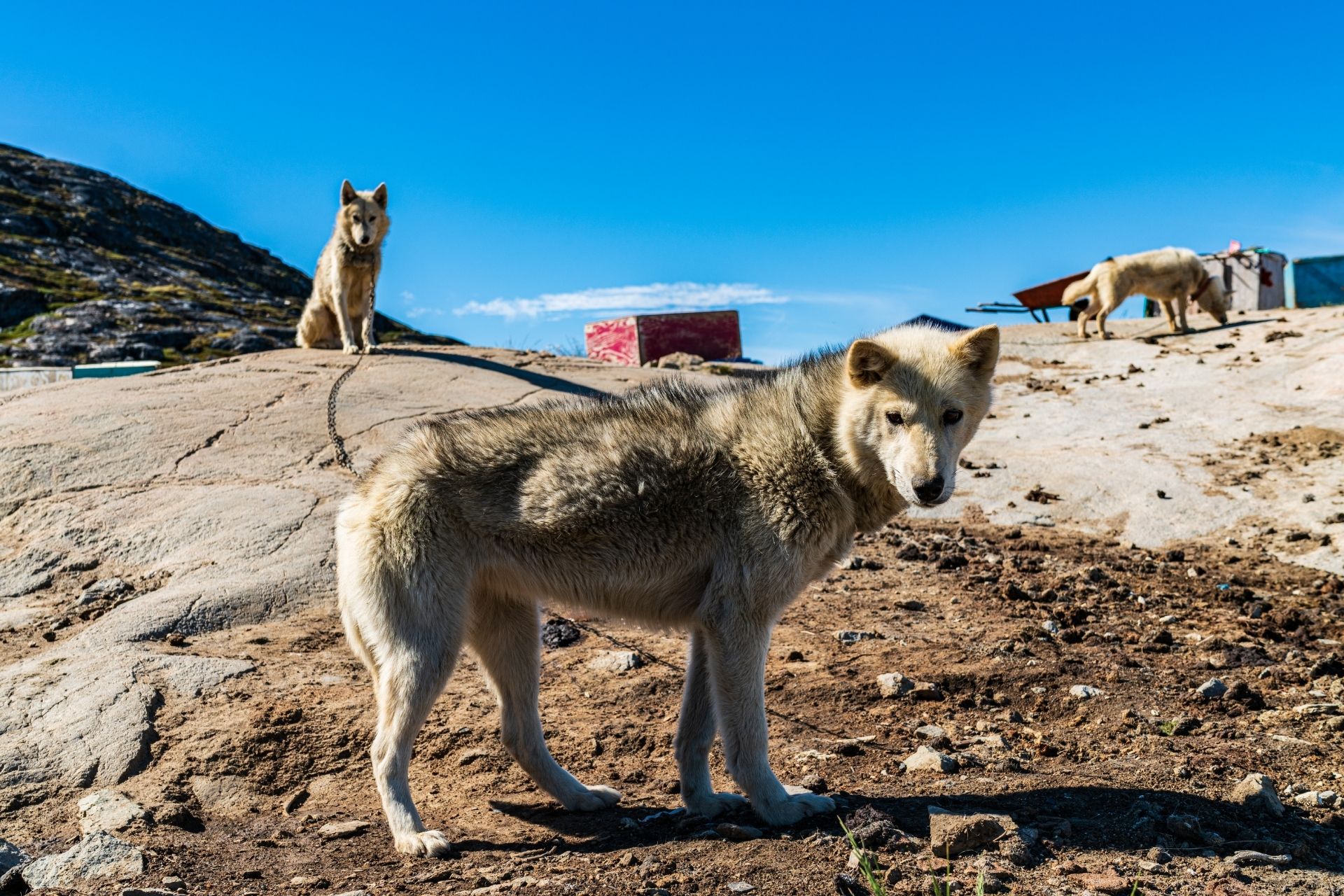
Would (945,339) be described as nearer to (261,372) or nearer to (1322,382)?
(261,372)

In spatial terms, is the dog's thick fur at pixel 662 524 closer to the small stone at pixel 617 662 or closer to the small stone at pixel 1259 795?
the small stone at pixel 617 662

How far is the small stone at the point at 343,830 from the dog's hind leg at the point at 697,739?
1433 millimetres

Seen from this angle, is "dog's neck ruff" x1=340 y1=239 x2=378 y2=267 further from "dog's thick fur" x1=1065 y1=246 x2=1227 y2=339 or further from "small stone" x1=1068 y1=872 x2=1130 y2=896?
"dog's thick fur" x1=1065 y1=246 x2=1227 y2=339

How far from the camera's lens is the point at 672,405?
4.82m

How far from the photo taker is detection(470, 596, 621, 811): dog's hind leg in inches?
186

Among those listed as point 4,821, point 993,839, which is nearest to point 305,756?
point 4,821

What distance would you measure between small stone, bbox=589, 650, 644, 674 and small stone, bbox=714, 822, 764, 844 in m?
2.25

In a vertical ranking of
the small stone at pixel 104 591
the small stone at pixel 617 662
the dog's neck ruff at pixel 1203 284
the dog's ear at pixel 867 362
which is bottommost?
the small stone at pixel 617 662

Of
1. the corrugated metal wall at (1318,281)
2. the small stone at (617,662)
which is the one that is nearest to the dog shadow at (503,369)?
the small stone at (617,662)

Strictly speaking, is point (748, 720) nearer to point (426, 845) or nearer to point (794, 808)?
point (794, 808)

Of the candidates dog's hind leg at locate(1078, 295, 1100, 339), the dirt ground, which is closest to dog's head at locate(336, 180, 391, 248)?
the dirt ground

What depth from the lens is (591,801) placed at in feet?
15.3

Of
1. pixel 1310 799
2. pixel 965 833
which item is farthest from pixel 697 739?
pixel 1310 799

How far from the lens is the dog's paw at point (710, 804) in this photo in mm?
Answer: 4453
